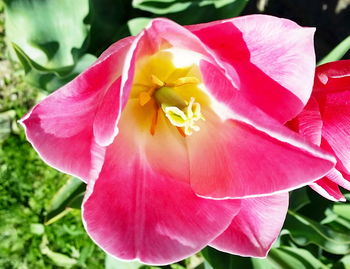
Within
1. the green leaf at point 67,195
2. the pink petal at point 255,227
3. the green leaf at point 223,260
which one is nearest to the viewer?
the pink petal at point 255,227

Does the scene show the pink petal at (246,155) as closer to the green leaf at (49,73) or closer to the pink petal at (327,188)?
the pink petal at (327,188)

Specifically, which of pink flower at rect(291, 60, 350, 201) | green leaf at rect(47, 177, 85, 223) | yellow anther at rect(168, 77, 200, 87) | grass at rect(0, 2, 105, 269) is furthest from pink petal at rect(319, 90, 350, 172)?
grass at rect(0, 2, 105, 269)

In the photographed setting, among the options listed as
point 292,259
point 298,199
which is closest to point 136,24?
point 298,199

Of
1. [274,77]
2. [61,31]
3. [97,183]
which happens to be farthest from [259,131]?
[61,31]

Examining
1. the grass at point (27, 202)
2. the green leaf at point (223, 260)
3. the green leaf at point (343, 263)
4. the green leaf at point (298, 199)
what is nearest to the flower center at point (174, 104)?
the green leaf at point (223, 260)

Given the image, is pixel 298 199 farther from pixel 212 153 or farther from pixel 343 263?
pixel 212 153

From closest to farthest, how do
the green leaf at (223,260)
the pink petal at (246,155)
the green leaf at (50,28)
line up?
the pink petal at (246,155), the green leaf at (50,28), the green leaf at (223,260)
